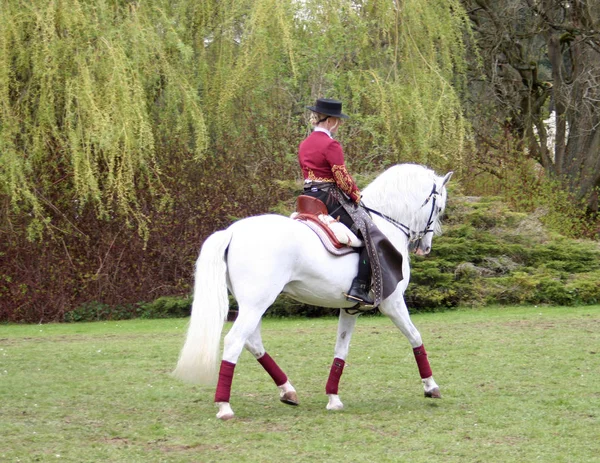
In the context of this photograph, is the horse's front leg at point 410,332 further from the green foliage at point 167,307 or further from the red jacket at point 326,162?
the green foliage at point 167,307

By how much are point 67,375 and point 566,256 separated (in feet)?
30.3

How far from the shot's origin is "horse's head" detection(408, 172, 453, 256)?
25.9 ft

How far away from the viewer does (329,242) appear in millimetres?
7191

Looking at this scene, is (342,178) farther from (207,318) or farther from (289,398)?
(289,398)

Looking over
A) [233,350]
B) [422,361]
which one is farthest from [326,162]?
[422,361]

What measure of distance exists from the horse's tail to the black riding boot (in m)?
1.04

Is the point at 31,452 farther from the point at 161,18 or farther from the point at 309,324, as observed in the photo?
the point at 161,18

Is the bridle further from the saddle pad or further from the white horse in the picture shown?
the saddle pad

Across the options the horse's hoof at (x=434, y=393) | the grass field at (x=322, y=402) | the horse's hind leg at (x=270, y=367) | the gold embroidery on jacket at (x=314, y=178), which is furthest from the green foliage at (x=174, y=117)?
the horse's hoof at (x=434, y=393)

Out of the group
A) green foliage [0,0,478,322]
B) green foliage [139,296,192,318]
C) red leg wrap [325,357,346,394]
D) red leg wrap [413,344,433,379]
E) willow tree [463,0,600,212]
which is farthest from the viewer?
willow tree [463,0,600,212]

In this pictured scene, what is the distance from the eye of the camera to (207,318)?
6.93 m

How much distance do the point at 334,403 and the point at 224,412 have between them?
0.98m

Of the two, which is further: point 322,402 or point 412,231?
point 412,231

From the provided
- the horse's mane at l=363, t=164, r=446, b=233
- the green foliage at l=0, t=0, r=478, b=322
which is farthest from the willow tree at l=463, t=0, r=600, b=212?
the horse's mane at l=363, t=164, r=446, b=233
